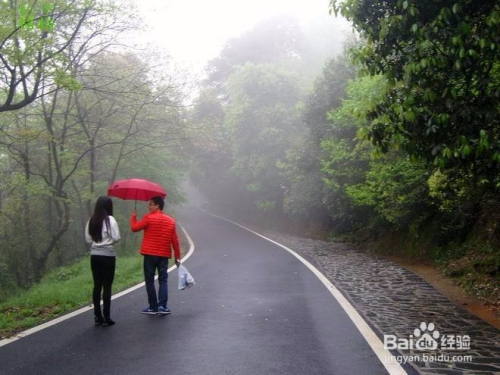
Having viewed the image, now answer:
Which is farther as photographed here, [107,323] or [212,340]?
[107,323]

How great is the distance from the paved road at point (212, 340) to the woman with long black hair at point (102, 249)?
0.37 meters

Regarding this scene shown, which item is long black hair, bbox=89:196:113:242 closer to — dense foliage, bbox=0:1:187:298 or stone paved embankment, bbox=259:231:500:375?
stone paved embankment, bbox=259:231:500:375

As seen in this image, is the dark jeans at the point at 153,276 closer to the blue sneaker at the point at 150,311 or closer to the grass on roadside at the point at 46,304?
the blue sneaker at the point at 150,311

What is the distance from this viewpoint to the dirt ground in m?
7.34

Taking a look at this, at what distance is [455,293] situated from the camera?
9.13 m

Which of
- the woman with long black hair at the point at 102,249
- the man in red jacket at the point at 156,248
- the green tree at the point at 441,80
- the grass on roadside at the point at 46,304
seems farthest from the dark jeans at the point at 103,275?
the green tree at the point at 441,80

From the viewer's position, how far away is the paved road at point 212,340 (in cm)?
498

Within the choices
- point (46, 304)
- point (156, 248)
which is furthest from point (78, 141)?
point (156, 248)

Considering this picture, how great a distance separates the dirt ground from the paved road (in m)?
2.15

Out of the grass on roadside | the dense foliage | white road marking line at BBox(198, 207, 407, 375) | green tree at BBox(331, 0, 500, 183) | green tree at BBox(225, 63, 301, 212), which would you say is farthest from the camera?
green tree at BBox(225, 63, 301, 212)

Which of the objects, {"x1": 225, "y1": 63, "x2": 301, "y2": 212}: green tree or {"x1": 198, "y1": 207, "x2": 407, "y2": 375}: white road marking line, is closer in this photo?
{"x1": 198, "y1": 207, "x2": 407, "y2": 375}: white road marking line

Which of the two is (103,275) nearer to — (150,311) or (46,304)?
(150,311)

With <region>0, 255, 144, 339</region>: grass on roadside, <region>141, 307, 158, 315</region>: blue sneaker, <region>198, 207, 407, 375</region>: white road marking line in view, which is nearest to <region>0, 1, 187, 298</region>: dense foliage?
<region>0, 255, 144, 339</region>: grass on roadside

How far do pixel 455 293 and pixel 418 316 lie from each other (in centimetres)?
251
